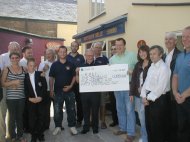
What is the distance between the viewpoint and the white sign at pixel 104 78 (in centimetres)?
A: 564

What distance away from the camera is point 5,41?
44.3 feet

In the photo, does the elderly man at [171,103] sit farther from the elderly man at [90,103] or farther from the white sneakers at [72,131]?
the white sneakers at [72,131]

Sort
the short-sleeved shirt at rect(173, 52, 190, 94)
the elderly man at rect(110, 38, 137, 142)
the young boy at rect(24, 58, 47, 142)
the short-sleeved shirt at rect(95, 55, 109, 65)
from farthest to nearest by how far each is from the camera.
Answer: the short-sleeved shirt at rect(95, 55, 109, 65) < the elderly man at rect(110, 38, 137, 142) < the young boy at rect(24, 58, 47, 142) < the short-sleeved shirt at rect(173, 52, 190, 94)

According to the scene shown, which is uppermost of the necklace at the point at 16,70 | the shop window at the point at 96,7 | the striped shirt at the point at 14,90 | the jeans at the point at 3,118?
the shop window at the point at 96,7

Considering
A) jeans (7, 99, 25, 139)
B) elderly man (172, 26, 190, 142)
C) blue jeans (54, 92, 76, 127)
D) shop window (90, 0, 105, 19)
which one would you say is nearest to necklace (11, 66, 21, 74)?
jeans (7, 99, 25, 139)

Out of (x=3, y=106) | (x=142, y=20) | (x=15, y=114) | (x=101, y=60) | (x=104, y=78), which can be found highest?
(x=142, y=20)

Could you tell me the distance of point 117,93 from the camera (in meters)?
5.93

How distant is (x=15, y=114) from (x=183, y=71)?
3.32 meters

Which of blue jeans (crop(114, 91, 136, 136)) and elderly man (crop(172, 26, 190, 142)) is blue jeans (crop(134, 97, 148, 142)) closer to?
blue jeans (crop(114, 91, 136, 136))

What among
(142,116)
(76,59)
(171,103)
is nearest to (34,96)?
(76,59)

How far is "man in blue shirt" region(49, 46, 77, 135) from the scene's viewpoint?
5.99m

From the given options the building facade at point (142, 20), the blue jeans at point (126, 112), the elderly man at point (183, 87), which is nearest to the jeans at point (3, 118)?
the blue jeans at point (126, 112)

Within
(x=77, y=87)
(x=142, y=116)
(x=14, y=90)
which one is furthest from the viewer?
(x=77, y=87)

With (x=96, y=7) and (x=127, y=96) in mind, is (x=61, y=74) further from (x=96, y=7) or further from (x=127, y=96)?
(x=96, y=7)
